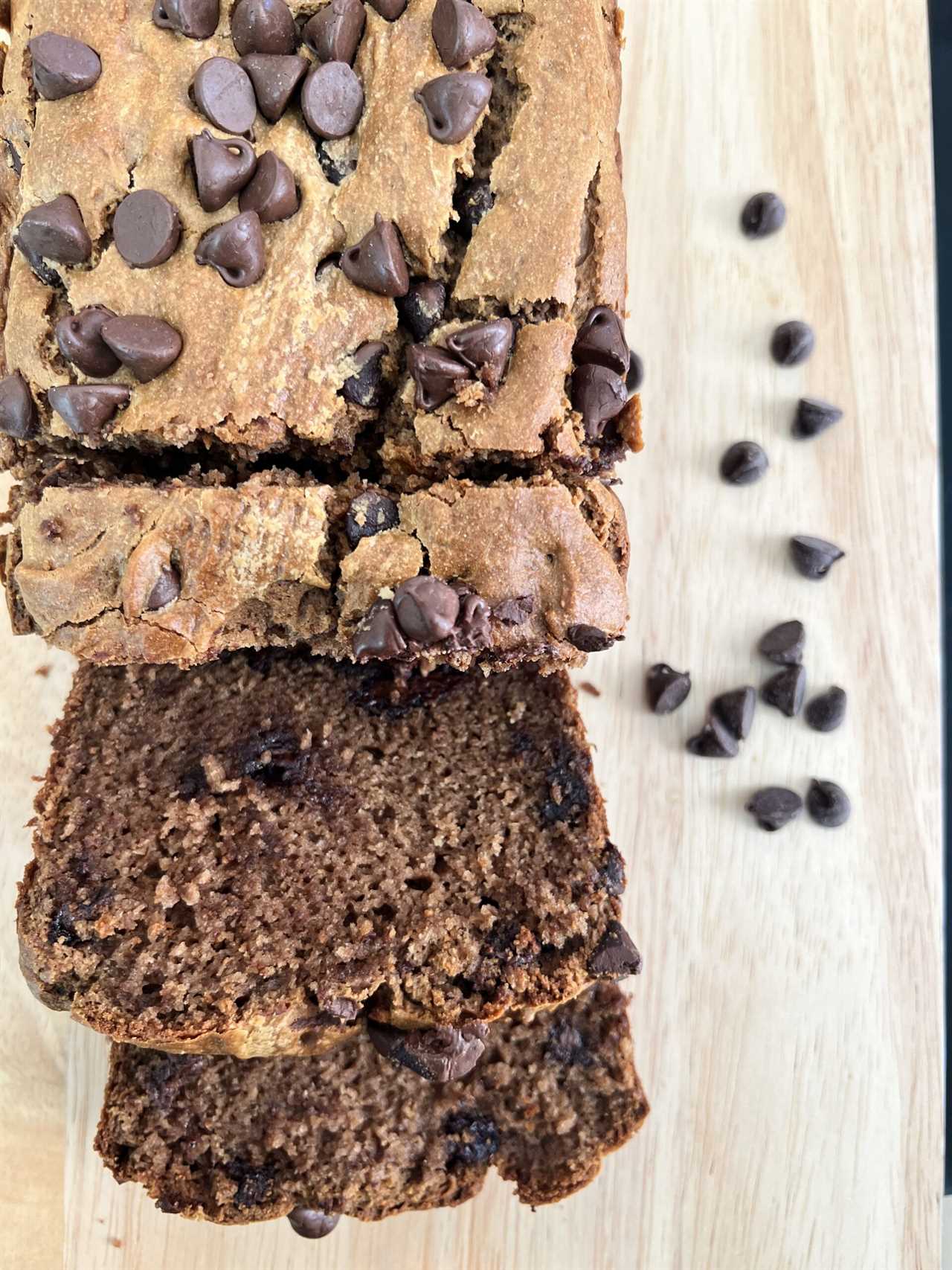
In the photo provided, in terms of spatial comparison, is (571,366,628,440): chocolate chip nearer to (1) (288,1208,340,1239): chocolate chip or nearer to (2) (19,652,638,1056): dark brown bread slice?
(2) (19,652,638,1056): dark brown bread slice

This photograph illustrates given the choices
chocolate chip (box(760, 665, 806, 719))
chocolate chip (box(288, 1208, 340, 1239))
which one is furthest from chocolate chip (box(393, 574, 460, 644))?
chocolate chip (box(288, 1208, 340, 1239))

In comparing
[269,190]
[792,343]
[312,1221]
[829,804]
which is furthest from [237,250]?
[312,1221]

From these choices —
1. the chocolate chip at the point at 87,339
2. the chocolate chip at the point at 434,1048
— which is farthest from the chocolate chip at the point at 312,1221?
the chocolate chip at the point at 87,339

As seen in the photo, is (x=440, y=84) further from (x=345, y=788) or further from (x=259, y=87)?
(x=345, y=788)

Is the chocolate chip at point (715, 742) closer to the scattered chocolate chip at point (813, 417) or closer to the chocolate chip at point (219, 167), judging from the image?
the scattered chocolate chip at point (813, 417)

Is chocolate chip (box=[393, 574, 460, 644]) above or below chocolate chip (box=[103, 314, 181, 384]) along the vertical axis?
below

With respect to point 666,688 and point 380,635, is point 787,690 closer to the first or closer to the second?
point 666,688
